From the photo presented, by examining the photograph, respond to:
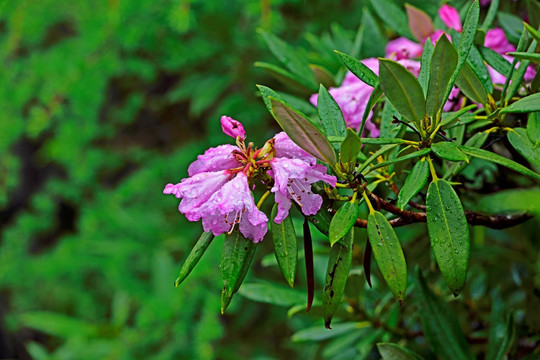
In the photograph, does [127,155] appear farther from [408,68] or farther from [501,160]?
[501,160]

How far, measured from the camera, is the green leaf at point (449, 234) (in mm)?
430

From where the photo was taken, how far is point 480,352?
83 centimetres

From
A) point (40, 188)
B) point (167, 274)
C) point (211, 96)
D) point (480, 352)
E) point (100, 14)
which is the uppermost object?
point (100, 14)

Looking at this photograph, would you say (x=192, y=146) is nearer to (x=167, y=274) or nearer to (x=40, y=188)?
(x=167, y=274)

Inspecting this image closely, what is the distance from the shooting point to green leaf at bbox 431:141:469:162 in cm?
41

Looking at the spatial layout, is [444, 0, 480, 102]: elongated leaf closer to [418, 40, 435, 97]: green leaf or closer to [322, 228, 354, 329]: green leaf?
[418, 40, 435, 97]: green leaf

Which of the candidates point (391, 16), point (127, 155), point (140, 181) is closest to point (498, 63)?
point (391, 16)

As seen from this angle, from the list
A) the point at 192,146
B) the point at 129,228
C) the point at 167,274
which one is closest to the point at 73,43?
the point at 192,146

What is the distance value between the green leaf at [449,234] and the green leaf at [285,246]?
0.11 m

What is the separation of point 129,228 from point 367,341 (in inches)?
40.4

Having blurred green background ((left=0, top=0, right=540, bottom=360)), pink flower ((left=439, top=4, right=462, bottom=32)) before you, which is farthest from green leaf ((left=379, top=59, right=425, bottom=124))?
blurred green background ((left=0, top=0, right=540, bottom=360))

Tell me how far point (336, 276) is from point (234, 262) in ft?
0.28

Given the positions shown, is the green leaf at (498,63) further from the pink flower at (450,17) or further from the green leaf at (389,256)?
the green leaf at (389,256)

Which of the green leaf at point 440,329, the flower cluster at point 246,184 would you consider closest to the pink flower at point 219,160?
the flower cluster at point 246,184
